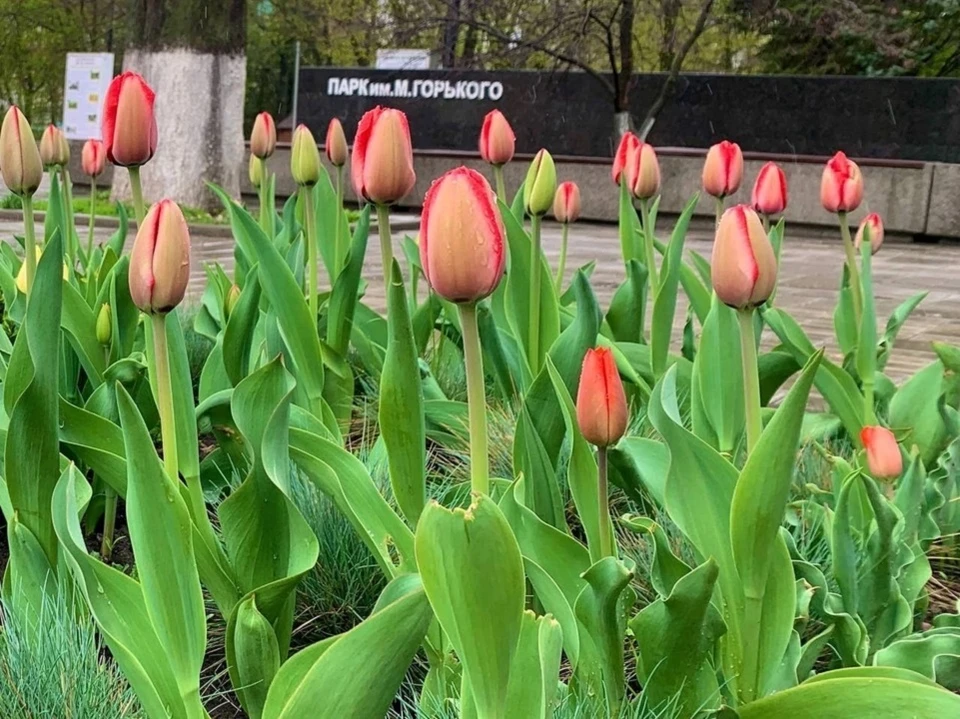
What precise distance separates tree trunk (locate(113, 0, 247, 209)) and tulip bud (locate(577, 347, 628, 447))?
29.6 feet

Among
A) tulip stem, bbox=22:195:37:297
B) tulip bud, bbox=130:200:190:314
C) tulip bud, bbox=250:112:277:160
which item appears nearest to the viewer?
tulip bud, bbox=130:200:190:314

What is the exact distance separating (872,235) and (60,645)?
225cm

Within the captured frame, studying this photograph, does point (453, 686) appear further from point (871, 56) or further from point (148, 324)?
point (871, 56)

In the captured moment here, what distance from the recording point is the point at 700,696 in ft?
4.46

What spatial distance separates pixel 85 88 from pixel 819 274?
28.9 ft

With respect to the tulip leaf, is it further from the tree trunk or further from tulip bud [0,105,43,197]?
the tree trunk

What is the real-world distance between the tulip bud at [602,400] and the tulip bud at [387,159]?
0.45 metres

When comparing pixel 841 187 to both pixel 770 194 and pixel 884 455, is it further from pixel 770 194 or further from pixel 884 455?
pixel 884 455

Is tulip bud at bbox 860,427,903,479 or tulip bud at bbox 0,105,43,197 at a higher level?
tulip bud at bbox 0,105,43,197

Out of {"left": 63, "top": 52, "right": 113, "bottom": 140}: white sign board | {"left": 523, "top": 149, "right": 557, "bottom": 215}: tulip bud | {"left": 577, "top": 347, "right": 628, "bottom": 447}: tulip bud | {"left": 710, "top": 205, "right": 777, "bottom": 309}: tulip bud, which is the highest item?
{"left": 63, "top": 52, "right": 113, "bottom": 140}: white sign board

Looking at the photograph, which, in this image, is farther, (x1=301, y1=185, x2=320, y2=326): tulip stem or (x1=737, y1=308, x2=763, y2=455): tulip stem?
(x1=301, y1=185, x2=320, y2=326): tulip stem

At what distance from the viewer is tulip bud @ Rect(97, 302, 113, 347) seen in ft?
7.54

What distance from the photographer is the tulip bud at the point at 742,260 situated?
1238mm

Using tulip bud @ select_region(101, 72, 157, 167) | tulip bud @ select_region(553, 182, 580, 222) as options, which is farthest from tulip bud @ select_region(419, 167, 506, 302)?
tulip bud @ select_region(553, 182, 580, 222)
